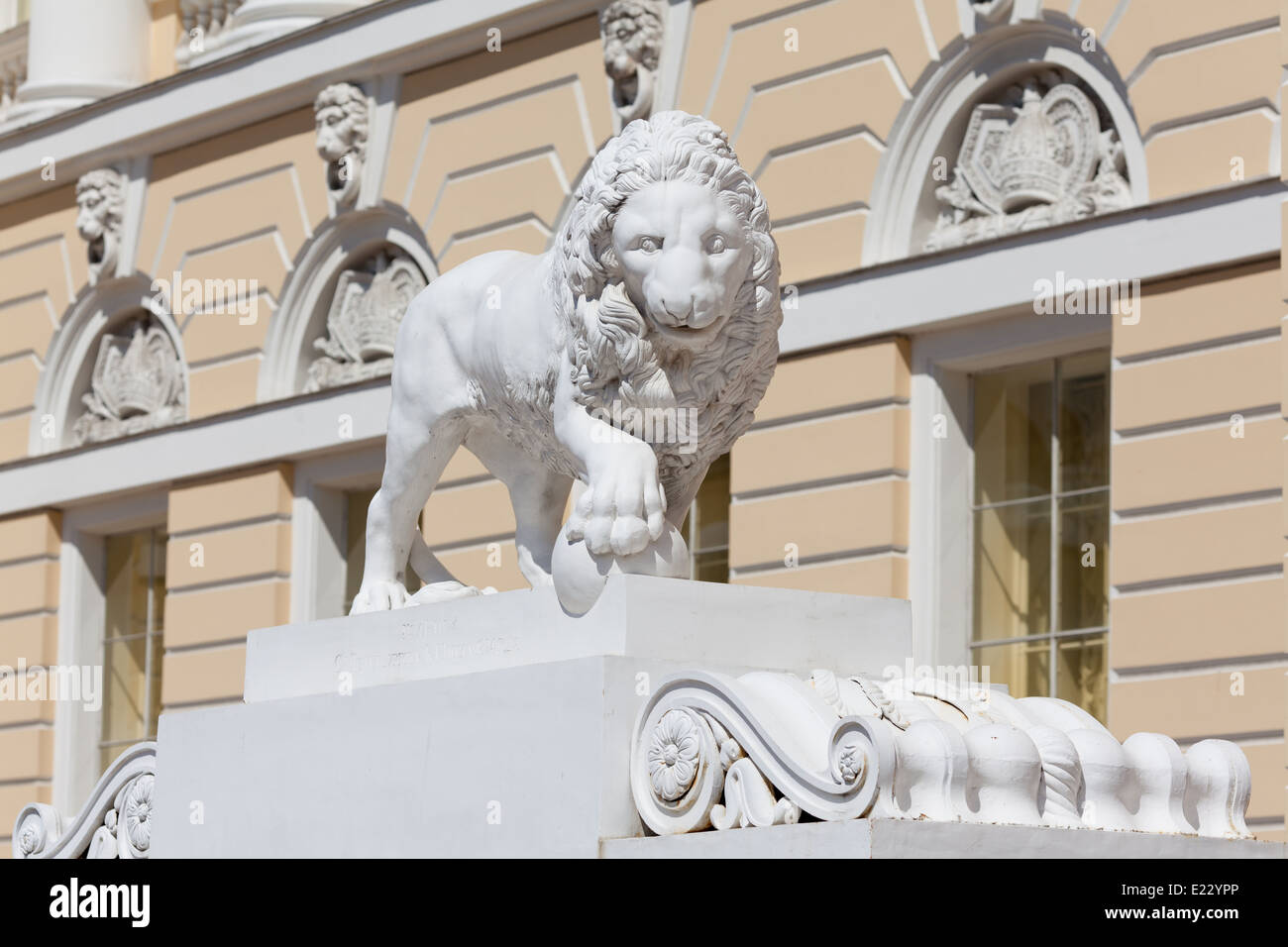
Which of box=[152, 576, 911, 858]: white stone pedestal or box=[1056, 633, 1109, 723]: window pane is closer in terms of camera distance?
box=[152, 576, 911, 858]: white stone pedestal

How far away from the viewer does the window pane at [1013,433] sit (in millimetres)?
11875

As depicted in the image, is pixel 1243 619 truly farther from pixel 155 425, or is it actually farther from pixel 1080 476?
pixel 155 425

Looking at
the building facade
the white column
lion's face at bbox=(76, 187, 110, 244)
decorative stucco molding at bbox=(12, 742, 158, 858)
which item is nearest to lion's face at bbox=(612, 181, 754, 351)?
decorative stucco molding at bbox=(12, 742, 158, 858)

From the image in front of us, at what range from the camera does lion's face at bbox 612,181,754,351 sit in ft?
21.2

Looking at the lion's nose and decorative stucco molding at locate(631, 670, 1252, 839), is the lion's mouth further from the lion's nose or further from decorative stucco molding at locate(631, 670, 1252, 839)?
decorative stucco molding at locate(631, 670, 1252, 839)

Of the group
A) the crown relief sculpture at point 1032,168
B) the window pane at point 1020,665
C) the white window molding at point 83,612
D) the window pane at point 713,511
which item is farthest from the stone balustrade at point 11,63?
the window pane at point 1020,665

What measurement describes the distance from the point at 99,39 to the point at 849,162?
6947 millimetres

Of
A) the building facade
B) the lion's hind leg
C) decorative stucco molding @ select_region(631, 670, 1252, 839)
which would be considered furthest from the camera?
the building facade

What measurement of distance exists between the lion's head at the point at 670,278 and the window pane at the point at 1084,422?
5186 mm

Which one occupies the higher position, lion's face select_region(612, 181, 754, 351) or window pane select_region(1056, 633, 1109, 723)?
lion's face select_region(612, 181, 754, 351)

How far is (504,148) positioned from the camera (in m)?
14.4

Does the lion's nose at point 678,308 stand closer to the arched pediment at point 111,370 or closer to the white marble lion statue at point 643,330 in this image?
the white marble lion statue at point 643,330

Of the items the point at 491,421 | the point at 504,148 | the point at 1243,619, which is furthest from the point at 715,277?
the point at 504,148

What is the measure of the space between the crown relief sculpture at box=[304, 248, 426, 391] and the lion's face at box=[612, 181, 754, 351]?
8390mm
